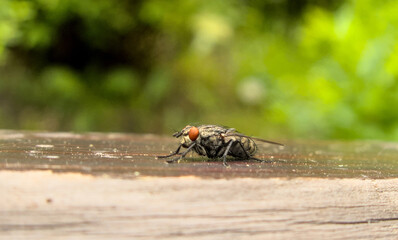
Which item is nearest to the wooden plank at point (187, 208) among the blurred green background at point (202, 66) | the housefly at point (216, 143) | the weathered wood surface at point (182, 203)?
the weathered wood surface at point (182, 203)

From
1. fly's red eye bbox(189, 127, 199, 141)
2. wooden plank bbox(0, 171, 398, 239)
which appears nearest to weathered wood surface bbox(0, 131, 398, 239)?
wooden plank bbox(0, 171, 398, 239)

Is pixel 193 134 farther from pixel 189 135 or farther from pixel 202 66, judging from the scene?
pixel 202 66

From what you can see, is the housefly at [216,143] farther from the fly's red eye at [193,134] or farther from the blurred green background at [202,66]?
the blurred green background at [202,66]

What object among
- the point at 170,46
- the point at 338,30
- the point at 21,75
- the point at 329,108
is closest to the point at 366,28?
the point at 338,30

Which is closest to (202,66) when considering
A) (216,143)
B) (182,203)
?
(216,143)

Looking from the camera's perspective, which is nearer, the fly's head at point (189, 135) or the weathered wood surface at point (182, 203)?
the weathered wood surface at point (182, 203)
